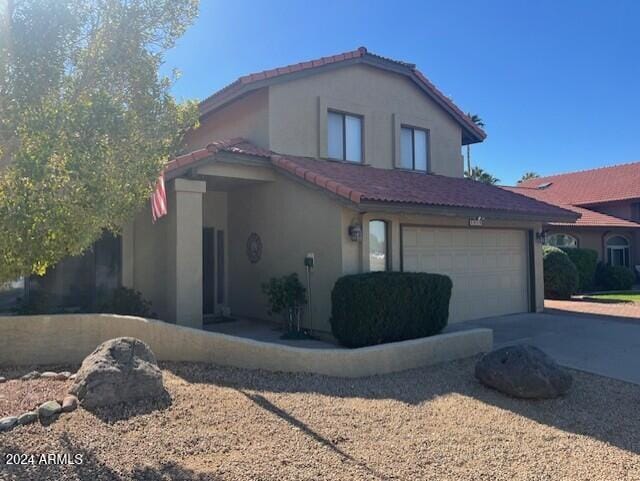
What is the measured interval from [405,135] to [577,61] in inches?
306

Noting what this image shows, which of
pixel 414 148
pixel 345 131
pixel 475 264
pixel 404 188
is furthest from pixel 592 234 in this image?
pixel 404 188

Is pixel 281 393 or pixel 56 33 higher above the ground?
pixel 56 33

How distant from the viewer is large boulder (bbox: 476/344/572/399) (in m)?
6.95

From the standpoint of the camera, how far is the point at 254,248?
1324 centimetres

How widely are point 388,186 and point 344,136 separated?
3068mm

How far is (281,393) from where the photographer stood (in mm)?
6844

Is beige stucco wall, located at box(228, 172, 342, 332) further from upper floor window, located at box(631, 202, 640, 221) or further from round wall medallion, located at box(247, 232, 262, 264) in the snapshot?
upper floor window, located at box(631, 202, 640, 221)

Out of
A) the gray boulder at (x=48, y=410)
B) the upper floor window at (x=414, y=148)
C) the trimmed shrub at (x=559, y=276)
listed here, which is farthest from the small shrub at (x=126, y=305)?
the trimmed shrub at (x=559, y=276)

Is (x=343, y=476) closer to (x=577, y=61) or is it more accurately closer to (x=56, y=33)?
(x=56, y=33)

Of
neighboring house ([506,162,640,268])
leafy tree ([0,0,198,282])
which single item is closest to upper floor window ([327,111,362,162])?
leafy tree ([0,0,198,282])

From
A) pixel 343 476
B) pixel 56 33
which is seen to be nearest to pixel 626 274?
pixel 343 476

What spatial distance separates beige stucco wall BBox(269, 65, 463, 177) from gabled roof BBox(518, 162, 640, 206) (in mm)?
19159

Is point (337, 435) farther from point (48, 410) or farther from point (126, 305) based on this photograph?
point (126, 305)

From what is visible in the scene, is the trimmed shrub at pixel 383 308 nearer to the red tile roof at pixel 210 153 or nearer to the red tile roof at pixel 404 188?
the red tile roof at pixel 404 188
